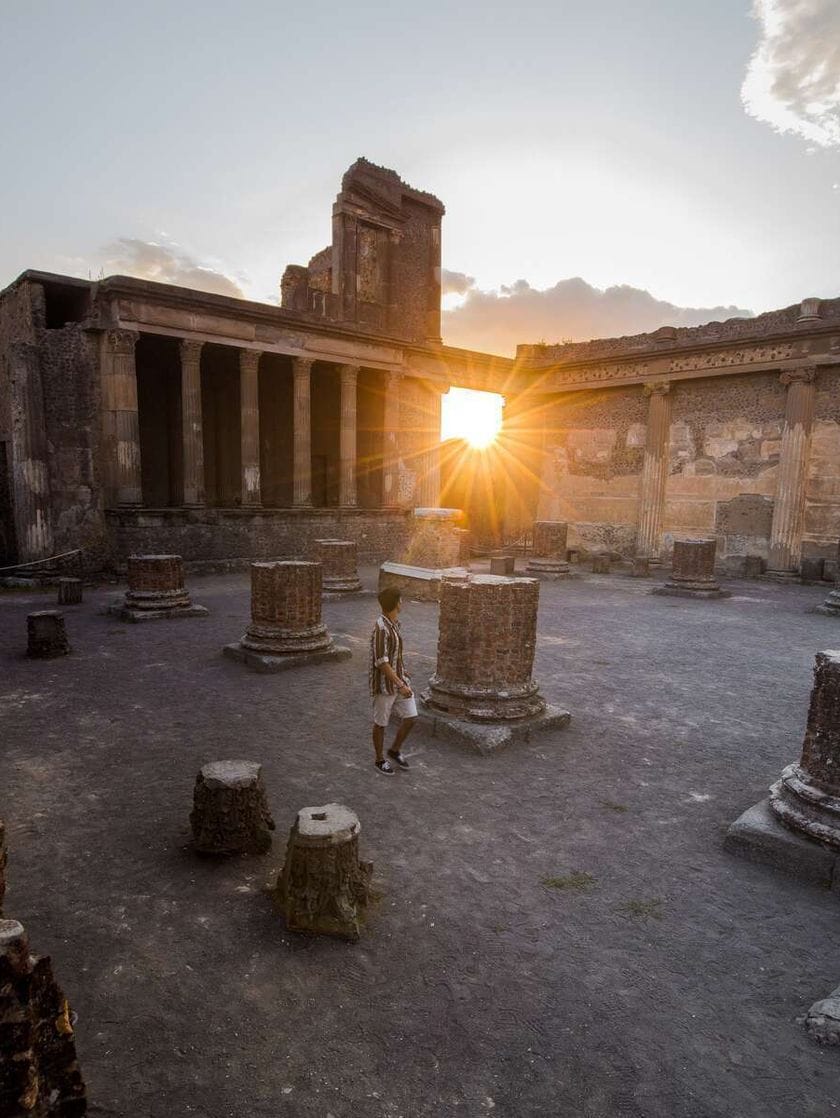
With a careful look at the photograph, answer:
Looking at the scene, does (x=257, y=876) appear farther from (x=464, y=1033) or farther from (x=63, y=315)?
(x=63, y=315)

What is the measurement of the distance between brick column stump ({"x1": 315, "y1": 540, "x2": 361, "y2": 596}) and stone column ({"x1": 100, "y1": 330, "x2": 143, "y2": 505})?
4.84 meters

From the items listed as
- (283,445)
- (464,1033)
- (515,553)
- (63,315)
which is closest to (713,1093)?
(464,1033)

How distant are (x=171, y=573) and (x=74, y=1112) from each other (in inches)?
336

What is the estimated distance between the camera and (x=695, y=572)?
44.3ft

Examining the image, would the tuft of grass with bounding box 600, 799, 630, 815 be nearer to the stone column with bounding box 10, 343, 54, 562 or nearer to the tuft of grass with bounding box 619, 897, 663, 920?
the tuft of grass with bounding box 619, 897, 663, 920

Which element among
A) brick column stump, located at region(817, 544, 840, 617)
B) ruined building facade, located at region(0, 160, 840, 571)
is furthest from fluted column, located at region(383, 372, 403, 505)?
brick column stump, located at region(817, 544, 840, 617)

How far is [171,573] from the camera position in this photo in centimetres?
977

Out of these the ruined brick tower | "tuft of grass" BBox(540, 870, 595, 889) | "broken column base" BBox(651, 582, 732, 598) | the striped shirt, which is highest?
the ruined brick tower

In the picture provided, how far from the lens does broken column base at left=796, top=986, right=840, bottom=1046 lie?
7.57 ft

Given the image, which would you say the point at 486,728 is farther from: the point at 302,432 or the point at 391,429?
the point at 391,429

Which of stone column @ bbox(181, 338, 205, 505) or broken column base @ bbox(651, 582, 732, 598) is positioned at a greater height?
stone column @ bbox(181, 338, 205, 505)

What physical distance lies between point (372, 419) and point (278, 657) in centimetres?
1628

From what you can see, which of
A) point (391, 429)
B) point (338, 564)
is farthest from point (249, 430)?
point (338, 564)

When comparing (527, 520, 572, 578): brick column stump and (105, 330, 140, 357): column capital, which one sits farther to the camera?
(527, 520, 572, 578): brick column stump
